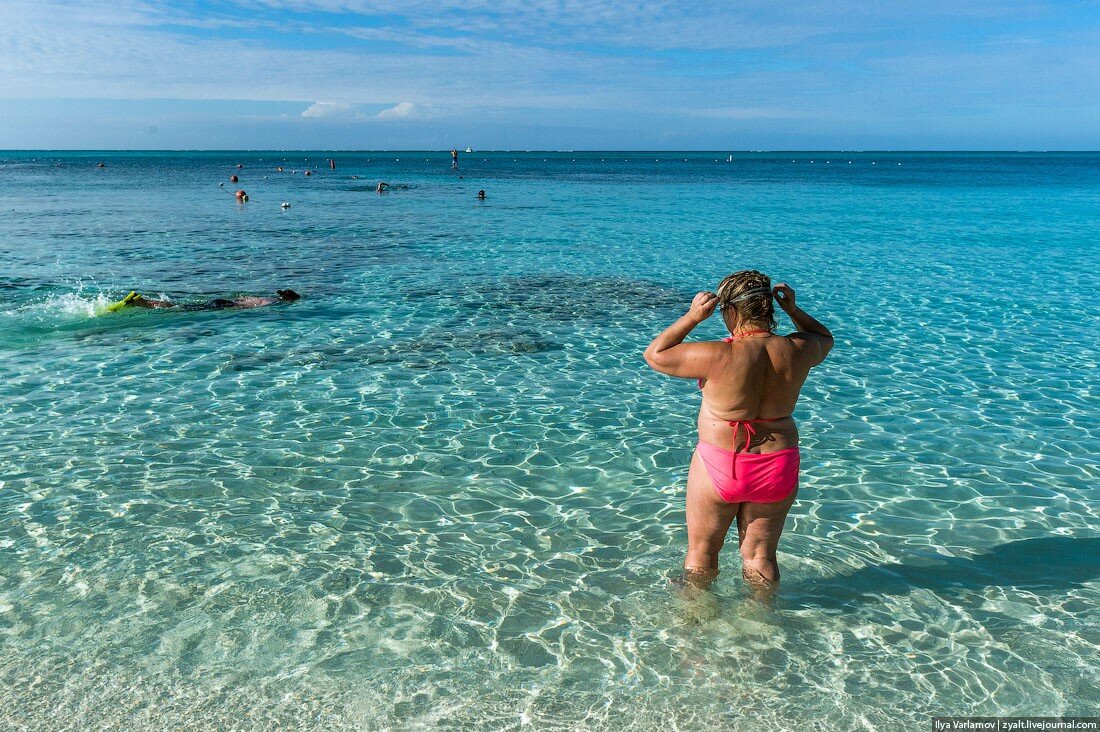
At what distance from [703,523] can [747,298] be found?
1.58 metres

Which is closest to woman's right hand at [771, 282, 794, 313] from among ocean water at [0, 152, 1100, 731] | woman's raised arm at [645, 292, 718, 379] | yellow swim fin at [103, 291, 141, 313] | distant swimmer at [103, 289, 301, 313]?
woman's raised arm at [645, 292, 718, 379]

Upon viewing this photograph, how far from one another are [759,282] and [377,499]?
14.7 feet

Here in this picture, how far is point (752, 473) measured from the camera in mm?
4828

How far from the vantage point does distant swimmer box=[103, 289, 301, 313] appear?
616 inches

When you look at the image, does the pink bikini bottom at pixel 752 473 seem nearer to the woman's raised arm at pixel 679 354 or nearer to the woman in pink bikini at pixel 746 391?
the woman in pink bikini at pixel 746 391

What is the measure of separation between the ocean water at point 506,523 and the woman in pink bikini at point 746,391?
108 centimetres

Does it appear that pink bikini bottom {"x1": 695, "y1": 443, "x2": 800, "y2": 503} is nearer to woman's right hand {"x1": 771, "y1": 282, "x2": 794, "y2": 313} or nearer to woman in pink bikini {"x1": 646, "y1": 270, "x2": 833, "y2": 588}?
woman in pink bikini {"x1": 646, "y1": 270, "x2": 833, "y2": 588}

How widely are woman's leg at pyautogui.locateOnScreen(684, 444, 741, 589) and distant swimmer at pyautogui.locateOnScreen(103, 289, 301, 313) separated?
12.9 meters

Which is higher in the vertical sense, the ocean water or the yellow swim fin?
the yellow swim fin

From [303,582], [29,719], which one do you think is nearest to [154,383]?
[303,582]

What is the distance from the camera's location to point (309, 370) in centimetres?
1177

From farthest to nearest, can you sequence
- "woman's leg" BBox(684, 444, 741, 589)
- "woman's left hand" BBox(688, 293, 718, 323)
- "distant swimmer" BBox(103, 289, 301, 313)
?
1. "distant swimmer" BBox(103, 289, 301, 313)
2. "woman's leg" BBox(684, 444, 741, 589)
3. "woman's left hand" BBox(688, 293, 718, 323)

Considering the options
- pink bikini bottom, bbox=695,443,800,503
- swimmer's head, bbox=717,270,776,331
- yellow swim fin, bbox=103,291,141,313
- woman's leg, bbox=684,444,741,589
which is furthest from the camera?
yellow swim fin, bbox=103,291,141,313

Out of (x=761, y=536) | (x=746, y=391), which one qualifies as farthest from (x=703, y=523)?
(x=746, y=391)
